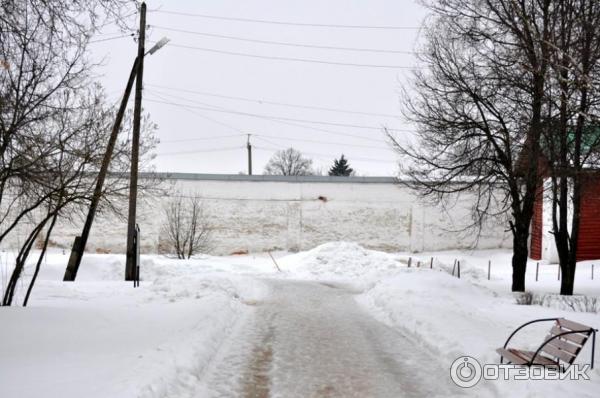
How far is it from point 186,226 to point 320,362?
25.1m

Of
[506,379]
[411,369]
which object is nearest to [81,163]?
[411,369]

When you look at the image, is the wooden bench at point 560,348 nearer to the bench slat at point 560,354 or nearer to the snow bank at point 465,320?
the bench slat at point 560,354

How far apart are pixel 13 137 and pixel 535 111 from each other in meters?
10.7

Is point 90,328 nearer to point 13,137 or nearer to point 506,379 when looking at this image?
point 13,137

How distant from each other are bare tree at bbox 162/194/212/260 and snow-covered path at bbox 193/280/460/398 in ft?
62.6

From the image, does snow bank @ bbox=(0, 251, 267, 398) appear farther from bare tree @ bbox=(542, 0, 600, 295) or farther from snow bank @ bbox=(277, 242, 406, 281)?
snow bank @ bbox=(277, 242, 406, 281)

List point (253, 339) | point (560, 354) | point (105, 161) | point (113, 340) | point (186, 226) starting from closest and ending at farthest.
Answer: point (560, 354), point (113, 340), point (253, 339), point (105, 161), point (186, 226)

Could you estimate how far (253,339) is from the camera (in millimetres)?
9156

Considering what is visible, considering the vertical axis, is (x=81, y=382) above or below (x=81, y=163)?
below

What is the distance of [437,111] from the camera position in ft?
55.9

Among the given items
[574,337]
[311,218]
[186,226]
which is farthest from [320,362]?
[311,218]

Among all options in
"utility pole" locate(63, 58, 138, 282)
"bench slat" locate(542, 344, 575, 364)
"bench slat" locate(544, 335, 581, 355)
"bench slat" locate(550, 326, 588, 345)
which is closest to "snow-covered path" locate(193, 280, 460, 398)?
"bench slat" locate(542, 344, 575, 364)

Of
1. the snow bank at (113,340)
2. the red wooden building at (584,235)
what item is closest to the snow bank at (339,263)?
the red wooden building at (584,235)

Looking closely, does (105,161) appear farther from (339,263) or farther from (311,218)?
(311,218)
